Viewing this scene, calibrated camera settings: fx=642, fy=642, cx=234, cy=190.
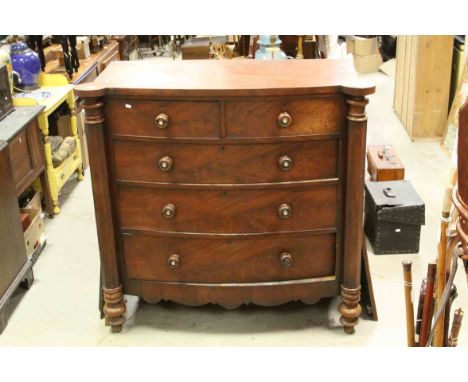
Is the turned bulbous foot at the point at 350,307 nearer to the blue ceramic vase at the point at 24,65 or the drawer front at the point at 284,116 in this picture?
the drawer front at the point at 284,116

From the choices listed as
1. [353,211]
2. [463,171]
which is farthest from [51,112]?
[463,171]

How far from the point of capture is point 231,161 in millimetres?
2574

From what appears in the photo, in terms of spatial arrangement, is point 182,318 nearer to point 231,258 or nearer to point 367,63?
point 231,258

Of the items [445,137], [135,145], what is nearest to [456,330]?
[135,145]

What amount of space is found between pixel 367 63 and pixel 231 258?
18.0 ft

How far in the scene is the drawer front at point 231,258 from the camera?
2742mm

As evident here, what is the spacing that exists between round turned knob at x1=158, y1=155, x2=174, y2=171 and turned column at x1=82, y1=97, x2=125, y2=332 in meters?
0.24

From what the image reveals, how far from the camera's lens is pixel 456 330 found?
64.5 inches

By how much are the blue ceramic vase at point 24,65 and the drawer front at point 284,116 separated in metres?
2.31

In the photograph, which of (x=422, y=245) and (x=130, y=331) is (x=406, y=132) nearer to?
(x=422, y=245)

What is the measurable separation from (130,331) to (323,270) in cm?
93

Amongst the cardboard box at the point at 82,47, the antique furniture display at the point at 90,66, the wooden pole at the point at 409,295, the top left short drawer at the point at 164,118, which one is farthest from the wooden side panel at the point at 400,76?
the wooden pole at the point at 409,295

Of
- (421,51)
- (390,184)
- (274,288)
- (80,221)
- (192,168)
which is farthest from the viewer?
(421,51)

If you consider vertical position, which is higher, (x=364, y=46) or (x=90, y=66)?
(x=90, y=66)
